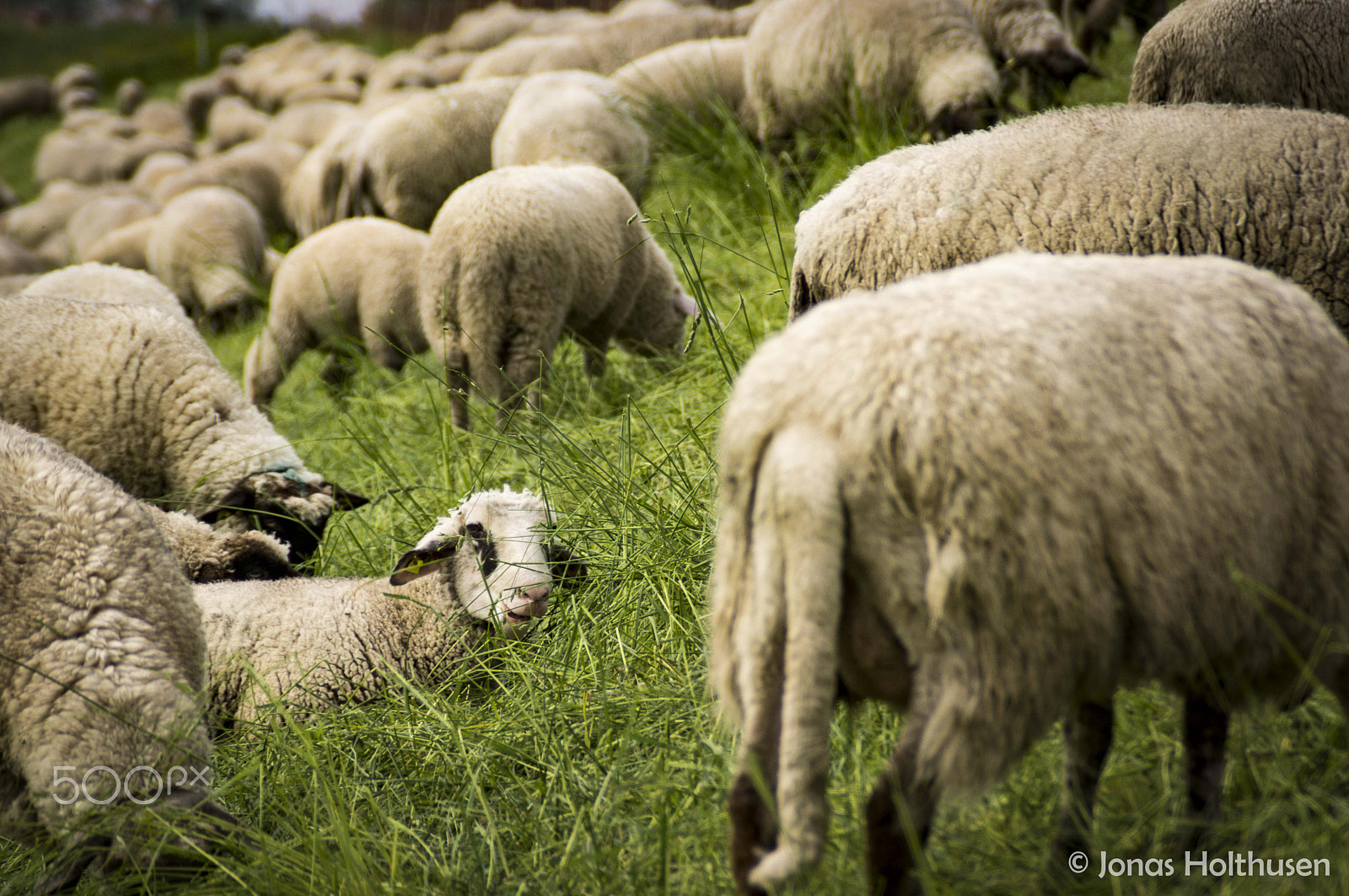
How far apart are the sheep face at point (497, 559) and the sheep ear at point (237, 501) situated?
109 cm

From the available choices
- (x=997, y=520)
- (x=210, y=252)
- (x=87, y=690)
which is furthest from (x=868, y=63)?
(x=210, y=252)

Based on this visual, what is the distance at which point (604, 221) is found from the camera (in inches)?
178

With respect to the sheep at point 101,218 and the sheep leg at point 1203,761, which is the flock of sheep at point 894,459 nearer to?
the sheep leg at point 1203,761

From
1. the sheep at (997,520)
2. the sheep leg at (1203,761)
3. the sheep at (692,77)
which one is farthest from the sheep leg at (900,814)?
the sheep at (692,77)

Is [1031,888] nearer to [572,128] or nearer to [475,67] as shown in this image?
[572,128]

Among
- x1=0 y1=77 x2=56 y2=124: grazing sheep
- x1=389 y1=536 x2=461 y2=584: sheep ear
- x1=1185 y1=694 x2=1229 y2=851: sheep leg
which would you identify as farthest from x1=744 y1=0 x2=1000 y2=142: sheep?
x1=0 y1=77 x2=56 y2=124: grazing sheep

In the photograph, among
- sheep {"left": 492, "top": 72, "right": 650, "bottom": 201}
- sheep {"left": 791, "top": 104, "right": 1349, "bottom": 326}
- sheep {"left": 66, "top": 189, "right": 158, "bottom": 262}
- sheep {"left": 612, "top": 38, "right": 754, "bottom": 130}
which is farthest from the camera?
sheep {"left": 66, "top": 189, "right": 158, "bottom": 262}

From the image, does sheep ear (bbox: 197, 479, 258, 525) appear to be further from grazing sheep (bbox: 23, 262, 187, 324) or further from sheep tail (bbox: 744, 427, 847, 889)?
sheep tail (bbox: 744, 427, 847, 889)

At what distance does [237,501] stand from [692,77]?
15.0ft

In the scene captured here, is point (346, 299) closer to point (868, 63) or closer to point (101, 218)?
point (868, 63)

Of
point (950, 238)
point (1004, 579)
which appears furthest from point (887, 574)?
point (950, 238)

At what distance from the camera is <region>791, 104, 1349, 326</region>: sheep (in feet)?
7.27

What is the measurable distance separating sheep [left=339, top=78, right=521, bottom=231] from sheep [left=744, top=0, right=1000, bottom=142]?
234cm

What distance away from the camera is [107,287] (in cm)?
547
